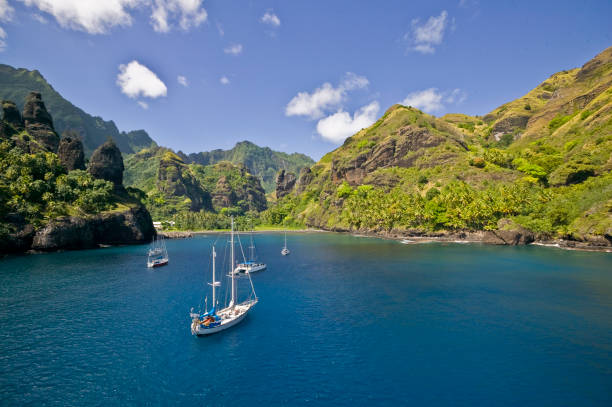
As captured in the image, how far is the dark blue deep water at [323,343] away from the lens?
2775cm

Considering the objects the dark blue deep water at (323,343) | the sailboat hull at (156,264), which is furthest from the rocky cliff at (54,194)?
the sailboat hull at (156,264)

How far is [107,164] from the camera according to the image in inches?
6176

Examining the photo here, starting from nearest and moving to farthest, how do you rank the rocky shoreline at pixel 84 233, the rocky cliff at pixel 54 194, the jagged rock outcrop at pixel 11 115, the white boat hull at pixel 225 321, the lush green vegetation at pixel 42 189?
1. the white boat hull at pixel 225 321
2. the rocky shoreline at pixel 84 233
3. the rocky cliff at pixel 54 194
4. the lush green vegetation at pixel 42 189
5. the jagged rock outcrop at pixel 11 115

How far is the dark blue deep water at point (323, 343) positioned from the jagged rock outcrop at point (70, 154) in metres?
102

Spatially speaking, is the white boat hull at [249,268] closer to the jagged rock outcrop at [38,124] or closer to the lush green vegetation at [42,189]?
the lush green vegetation at [42,189]

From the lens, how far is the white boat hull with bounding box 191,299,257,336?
127 feet

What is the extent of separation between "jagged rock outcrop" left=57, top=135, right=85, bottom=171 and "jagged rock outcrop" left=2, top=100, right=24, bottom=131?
74.5 ft

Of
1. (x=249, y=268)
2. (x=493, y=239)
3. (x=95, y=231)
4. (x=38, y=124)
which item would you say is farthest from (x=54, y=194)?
(x=493, y=239)

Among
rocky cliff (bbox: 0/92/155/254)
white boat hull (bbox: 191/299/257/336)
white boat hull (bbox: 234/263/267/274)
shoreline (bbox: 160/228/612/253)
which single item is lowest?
white boat hull (bbox: 191/299/257/336)

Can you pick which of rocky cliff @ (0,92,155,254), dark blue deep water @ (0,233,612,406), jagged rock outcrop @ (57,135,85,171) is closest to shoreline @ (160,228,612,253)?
dark blue deep water @ (0,233,612,406)

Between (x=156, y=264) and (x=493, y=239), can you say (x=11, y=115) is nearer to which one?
(x=156, y=264)

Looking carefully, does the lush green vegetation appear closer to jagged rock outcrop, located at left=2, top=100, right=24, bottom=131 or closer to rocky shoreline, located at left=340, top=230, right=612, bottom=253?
jagged rock outcrop, located at left=2, top=100, right=24, bottom=131

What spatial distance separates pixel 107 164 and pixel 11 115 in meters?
53.6

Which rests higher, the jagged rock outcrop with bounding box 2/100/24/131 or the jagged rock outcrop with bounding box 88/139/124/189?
the jagged rock outcrop with bounding box 2/100/24/131
